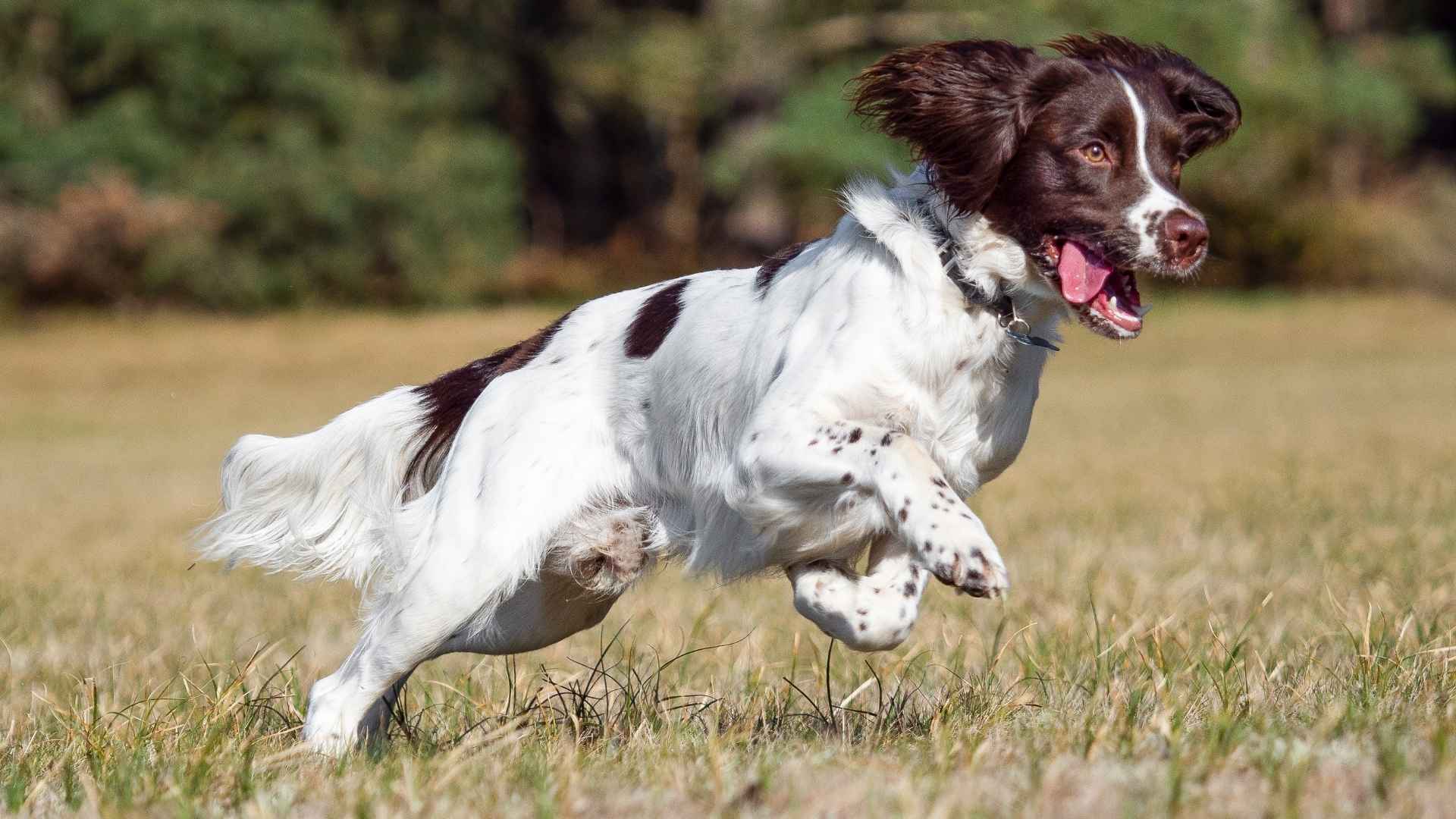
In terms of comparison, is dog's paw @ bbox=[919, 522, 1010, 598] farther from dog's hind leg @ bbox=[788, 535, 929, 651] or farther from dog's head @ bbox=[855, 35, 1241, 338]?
dog's head @ bbox=[855, 35, 1241, 338]

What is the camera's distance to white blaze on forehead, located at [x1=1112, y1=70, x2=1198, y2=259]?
3373mm

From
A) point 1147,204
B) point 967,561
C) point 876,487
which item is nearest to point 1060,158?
point 1147,204

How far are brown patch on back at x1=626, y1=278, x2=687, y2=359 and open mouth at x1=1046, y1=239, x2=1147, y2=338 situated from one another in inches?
36.7

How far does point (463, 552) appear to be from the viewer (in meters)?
3.74

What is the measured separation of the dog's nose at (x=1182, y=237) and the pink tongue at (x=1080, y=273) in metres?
0.15

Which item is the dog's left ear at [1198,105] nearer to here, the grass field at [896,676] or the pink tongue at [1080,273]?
the pink tongue at [1080,273]

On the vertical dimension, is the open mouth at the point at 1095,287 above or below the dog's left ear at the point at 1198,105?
below

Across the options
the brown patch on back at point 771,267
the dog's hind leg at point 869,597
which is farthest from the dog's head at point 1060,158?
the dog's hind leg at point 869,597

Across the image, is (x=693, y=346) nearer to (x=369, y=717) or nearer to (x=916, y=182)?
(x=916, y=182)

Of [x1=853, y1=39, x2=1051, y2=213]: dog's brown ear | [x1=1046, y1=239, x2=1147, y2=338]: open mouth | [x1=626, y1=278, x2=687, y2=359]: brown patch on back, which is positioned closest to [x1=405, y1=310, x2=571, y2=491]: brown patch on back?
[x1=626, y1=278, x2=687, y2=359]: brown patch on back

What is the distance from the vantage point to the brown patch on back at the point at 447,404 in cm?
414

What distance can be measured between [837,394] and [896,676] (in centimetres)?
117

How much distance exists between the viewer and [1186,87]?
386 centimetres

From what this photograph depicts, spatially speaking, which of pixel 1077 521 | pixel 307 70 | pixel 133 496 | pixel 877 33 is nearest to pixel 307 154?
pixel 307 70
